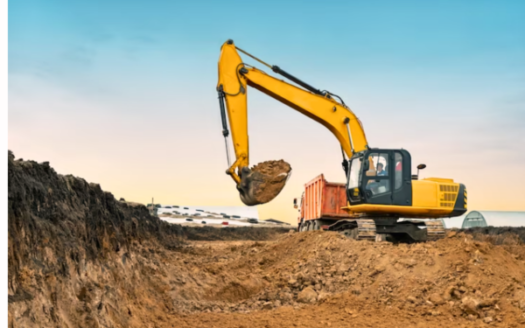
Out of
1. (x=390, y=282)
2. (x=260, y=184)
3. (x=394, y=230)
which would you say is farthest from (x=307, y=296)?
(x=394, y=230)

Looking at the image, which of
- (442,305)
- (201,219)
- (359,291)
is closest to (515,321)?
(442,305)

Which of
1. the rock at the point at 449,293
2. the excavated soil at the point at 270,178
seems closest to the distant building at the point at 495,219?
the excavated soil at the point at 270,178

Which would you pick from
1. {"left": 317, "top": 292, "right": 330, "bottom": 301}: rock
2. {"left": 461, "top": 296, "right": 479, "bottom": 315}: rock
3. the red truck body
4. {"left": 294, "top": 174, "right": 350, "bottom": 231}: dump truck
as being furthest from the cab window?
{"left": 461, "top": 296, "right": 479, "bottom": 315}: rock

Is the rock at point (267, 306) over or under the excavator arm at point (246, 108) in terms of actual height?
under

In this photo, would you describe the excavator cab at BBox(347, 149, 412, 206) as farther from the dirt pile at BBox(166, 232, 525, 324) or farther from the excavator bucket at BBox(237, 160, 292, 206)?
the excavator bucket at BBox(237, 160, 292, 206)

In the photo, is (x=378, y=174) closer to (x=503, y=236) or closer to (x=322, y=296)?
(x=322, y=296)

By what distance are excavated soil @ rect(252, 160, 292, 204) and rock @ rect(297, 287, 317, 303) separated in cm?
329

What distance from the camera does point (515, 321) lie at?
8.46 metres

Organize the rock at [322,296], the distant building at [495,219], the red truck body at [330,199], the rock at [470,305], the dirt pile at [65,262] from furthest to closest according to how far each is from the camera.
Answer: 1. the distant building at [495,219]
2. the red truck body at [330,199]
3. the rock at [322,296]
4. the rock at [470,305]
5. the dirt pile at [65,262]

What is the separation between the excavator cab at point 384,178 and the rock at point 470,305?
185 inches

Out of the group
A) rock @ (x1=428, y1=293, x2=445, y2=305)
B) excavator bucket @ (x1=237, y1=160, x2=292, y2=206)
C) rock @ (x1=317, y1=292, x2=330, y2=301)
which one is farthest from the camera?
excavator bucket @ (x1=237, y1=160, x2=292, y2=206)

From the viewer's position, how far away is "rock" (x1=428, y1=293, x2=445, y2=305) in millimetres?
9180

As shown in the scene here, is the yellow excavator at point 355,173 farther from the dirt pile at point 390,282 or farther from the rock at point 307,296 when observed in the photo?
the rock at point 307,296

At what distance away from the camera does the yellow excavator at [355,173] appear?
13.1m
